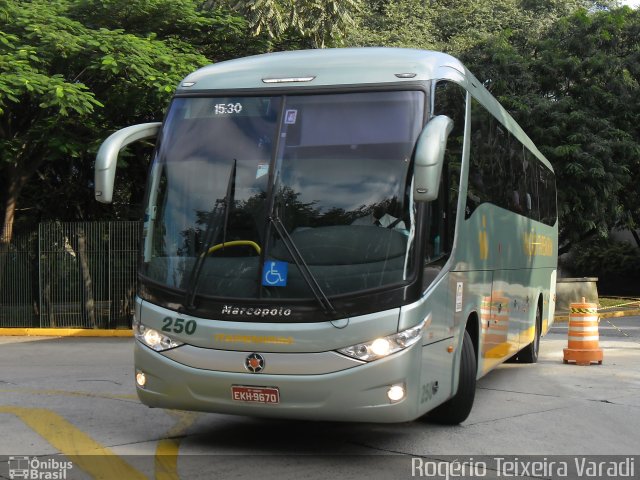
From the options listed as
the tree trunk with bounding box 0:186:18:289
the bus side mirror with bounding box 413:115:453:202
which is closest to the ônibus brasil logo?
the bus side mirror with bounding box 413:115:453:202

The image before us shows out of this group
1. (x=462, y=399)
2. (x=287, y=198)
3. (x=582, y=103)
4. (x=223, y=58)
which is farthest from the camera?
(x=582, y=103)

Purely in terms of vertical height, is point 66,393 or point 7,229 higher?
point 7,229

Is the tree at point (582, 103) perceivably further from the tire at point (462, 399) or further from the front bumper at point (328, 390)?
the front bumper at point (328, 390)

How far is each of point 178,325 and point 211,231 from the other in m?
0.79

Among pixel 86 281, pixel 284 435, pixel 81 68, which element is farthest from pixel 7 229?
pixel 284 435

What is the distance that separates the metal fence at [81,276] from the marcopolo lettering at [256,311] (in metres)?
14.4

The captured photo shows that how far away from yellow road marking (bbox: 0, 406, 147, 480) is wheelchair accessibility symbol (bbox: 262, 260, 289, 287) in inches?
66.7

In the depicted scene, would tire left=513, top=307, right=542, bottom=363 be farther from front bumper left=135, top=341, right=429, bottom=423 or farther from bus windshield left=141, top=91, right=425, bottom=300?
bus windshield left=141, top=91, right=425, bottom=300

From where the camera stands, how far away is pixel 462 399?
815 cm

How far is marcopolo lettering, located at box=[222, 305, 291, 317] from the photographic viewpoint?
21.2 ft

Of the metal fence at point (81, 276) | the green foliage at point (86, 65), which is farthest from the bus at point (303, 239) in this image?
the metal fence at point (81, 276)

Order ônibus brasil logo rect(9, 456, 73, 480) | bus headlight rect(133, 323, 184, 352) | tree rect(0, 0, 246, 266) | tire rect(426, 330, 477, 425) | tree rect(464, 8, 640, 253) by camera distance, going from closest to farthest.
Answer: ônibus brasil logo rect(9, 456, 73, 480) < bus headlight rect(133, 323, 184, 352) < tire rect(426, 330, 477, 425) < tree rect(0, 0, 246, 266) < tree rect(464, 8, 640, 253)

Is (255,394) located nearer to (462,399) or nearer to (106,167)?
(106,167)

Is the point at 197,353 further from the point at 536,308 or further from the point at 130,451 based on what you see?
the point at 536,308
